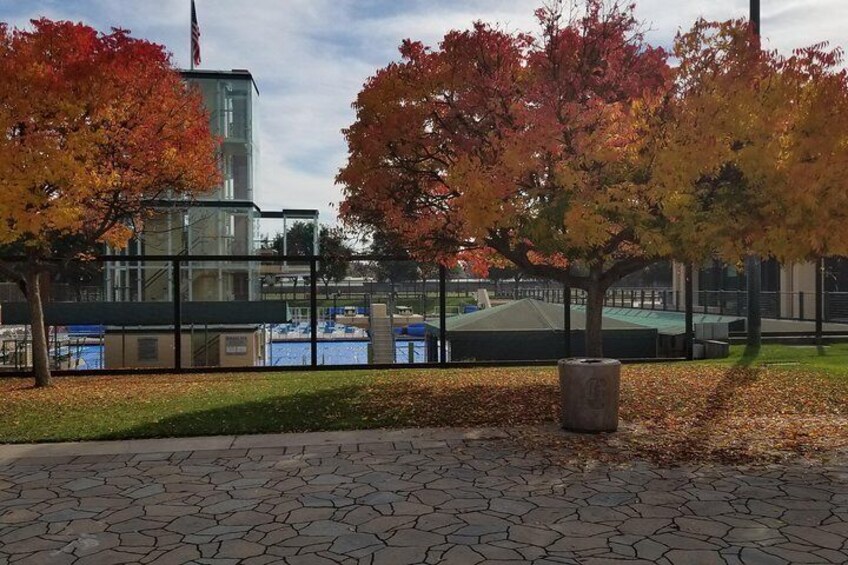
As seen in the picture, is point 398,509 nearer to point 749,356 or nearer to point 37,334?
point 37,334

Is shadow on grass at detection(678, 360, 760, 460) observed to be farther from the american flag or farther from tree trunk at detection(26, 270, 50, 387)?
the american flag

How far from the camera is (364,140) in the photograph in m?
10.1

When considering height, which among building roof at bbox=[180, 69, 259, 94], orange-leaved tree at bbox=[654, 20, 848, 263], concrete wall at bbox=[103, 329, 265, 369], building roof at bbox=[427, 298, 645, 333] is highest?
building roof at bbox=[180, 69, 259, 94]

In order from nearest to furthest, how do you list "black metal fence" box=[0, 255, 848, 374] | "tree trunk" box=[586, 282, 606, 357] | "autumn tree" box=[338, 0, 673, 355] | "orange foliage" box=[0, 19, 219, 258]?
"autumn tree" box=[338, 0, 673, 355] → "orange foliage" box=[0, 19, 219, 258] → "tree trunk" box=[586, 282, 606, 357] → "black metal fence" box=[0, 255, 848, 374]

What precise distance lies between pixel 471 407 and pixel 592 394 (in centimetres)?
200

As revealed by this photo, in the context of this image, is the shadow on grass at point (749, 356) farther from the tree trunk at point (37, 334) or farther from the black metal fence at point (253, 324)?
the tree trunk at point (37, 334)

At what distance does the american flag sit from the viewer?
27.0m

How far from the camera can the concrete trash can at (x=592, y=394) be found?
7184 millimetres

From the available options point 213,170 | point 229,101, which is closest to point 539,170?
point 213,170

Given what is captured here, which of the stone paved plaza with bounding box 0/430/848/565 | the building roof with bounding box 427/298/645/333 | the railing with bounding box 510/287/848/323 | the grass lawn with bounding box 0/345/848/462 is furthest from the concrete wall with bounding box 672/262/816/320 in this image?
the stone paved plaza with bounding box 0/430/848/565

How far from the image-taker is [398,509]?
5.01 meters

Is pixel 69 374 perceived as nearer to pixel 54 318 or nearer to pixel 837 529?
pixel 54 318

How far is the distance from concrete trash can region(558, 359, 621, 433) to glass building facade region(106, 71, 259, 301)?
62.1ft

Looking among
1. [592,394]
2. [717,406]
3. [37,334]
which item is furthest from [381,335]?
[592,394]
